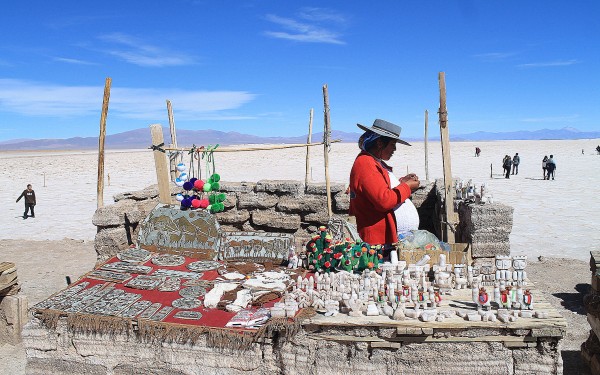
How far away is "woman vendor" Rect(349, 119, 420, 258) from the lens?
463 centimetres

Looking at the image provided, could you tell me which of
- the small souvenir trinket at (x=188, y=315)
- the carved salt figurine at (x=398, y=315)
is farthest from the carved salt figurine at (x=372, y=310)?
the small souvenir trinket at (x=188, y=315)

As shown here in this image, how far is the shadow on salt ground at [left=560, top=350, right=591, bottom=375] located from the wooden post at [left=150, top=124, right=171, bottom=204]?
16.6ft

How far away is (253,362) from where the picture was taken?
394 centimetres

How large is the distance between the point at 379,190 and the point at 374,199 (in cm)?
9

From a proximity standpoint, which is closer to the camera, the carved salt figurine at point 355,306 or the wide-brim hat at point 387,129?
the carved salt figurine at point 355,306

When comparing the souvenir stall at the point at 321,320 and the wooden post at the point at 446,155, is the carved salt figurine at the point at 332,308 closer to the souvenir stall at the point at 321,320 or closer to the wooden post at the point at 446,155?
the souvenir stall at the point at 321,320

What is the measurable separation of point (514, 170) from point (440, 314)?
27.1m

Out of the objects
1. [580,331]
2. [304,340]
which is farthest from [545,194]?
[304,340]

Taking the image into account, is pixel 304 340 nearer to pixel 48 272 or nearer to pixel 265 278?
pixel 265 278

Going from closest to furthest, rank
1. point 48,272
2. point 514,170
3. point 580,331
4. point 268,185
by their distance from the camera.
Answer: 1. point 580,331
2. point 268,185
3. point 48,272
4. point 514,170

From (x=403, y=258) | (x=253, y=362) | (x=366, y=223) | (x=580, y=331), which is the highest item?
(x=366, y=223)

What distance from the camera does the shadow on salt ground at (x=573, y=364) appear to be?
4977 mm

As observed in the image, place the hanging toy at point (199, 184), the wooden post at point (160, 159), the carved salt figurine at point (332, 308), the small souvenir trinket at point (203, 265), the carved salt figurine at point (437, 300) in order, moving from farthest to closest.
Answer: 1. the wooden post at point (160, 159)
2. the hanging toy at point (199, 184)
3. the small souvenir trinket at point (203, 265)
4. the carved salt figurine at point (437, 300)
5. the carved salt figurine at point (332, 308)

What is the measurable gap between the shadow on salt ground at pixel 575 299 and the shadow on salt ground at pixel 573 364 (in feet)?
4.24
